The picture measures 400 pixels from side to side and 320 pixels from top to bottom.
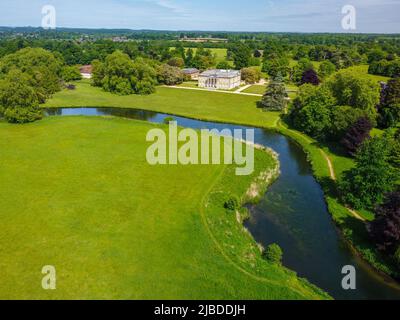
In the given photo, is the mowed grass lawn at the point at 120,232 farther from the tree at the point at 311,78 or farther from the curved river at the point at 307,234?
the tree at the point at 311,78

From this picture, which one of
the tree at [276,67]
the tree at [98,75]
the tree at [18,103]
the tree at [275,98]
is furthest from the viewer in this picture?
the tree at [276,67]

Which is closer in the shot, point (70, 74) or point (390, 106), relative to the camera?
point (390, 106)

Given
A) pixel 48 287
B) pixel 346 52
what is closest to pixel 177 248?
pixel 48 287

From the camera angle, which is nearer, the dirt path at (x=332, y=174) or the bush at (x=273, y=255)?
the bush at (x=273, y=255)

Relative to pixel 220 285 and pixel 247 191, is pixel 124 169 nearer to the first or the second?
pixel 247 191

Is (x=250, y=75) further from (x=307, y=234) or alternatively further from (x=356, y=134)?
(x=307, y=234)

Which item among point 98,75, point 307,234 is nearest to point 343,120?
point 307,234

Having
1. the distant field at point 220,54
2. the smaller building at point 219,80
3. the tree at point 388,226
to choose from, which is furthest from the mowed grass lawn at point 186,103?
the distant field at point 220,54
